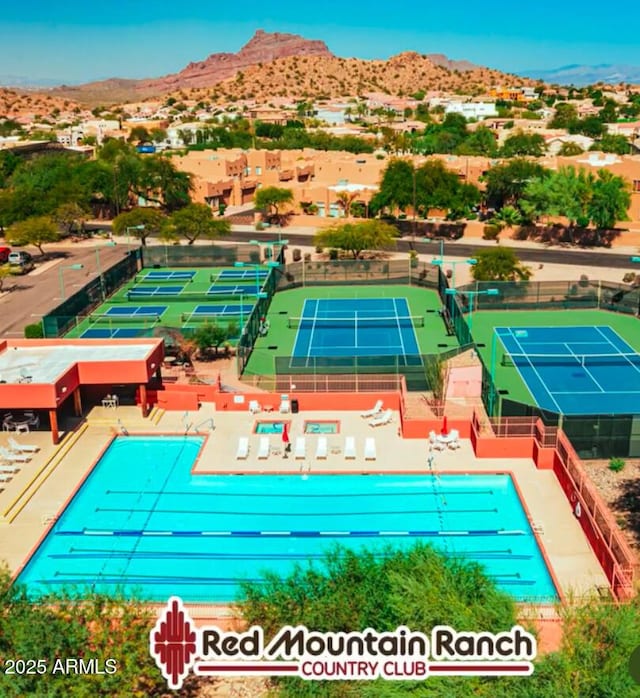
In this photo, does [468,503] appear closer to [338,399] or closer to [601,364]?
[338,399]

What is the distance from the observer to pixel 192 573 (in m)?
21.8

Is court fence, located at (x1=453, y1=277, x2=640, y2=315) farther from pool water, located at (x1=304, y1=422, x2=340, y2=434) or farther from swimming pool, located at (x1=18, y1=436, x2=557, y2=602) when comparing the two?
swimming pool, located at (x1=18, y1=436, x2=557, y2=602)

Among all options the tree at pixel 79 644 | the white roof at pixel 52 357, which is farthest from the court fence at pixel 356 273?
the tree at pixel 79 644

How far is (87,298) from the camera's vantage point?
44875 millimetres

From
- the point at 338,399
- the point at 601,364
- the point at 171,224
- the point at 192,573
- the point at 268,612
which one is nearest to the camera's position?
the point at 268,612

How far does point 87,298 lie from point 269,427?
19.0 meters

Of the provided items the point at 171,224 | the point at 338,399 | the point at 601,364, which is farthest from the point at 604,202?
the point at 338,399

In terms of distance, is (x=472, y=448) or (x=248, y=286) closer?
(x=472, y=448)

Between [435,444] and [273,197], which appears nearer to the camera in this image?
[435,444]

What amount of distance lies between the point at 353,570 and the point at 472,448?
467 inches

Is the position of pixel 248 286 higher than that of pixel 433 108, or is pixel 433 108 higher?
pixel 433 108

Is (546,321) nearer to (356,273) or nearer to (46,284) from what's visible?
(356,273)

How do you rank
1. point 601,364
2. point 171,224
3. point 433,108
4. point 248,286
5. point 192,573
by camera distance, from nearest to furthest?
point 192,573 < point 601,364 < point 248,286 < point 171,224 < point 433,108

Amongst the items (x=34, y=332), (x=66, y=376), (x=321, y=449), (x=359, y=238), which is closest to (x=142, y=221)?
(x=359, y=238)
